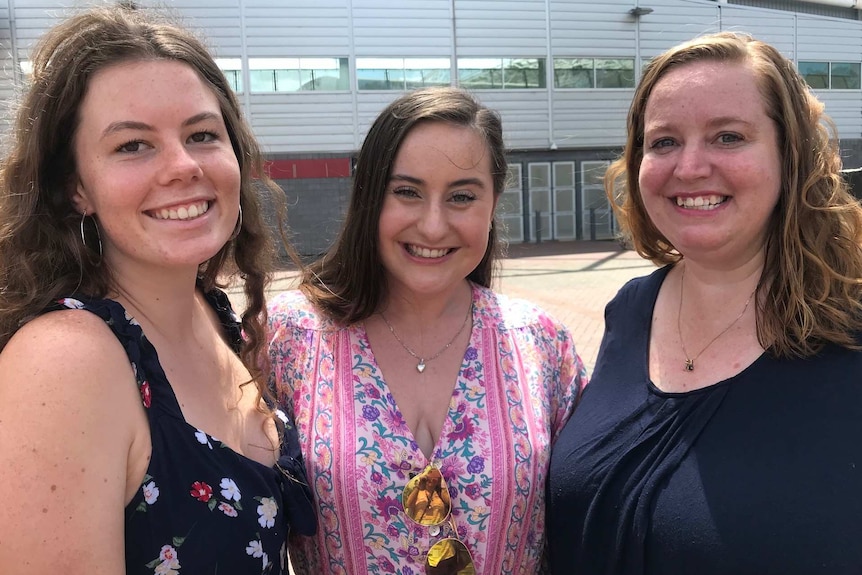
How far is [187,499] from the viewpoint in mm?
1553

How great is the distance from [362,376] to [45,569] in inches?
40.5

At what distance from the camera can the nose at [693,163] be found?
1942mm

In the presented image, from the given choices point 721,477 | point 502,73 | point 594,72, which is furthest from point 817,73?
point 721,477

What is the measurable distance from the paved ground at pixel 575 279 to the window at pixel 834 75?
9039 millimetres

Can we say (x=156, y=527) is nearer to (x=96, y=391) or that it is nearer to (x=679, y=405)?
(x=96, y=391)

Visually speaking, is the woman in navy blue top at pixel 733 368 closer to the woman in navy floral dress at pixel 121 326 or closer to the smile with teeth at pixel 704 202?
the smile with teeth at pixel 704 202

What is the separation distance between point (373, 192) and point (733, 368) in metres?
1.22

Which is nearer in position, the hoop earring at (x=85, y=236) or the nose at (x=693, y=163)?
the hoop earring at (x=85, y=236)

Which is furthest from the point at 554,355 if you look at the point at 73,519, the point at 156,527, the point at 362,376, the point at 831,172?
the point at 73,519

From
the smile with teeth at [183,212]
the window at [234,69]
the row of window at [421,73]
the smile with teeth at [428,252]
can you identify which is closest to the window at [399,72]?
the row of window at [421,73]

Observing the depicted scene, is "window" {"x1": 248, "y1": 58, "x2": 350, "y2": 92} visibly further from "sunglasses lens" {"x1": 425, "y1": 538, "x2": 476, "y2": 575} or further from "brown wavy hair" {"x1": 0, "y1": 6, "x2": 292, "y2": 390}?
"sunglasses lens" {"x1": 425, "y1": 538, "x2": 476, "y2": 575}

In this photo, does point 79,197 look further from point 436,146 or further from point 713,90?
point 713,90

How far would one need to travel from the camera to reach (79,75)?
1.57m

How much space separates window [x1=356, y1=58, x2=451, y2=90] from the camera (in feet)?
59.0
